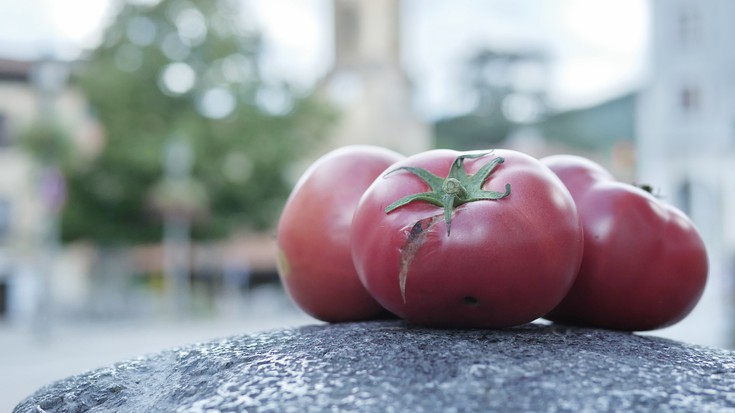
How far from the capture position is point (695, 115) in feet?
73.7

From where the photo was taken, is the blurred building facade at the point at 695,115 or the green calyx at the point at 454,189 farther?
Answer: the blurred building facade at the point at 695,115

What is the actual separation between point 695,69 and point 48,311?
1787 centimetres

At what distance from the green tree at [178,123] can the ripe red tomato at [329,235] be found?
17.6 meters

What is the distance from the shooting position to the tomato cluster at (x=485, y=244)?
1304 millimetres

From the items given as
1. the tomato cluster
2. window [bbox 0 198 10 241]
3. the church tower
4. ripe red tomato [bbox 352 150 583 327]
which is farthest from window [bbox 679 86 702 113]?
ripe red tomato [bbox 352 150 583 327]

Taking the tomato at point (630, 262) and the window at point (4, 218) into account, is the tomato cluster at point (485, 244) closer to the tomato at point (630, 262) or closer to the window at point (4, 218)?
the tomato at point (630, 262)

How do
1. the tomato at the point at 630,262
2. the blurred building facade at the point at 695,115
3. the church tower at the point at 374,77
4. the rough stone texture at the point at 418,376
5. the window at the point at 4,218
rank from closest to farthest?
the rough stone texture at the point at 418,376, the tomato at the point at 630,262, the blurred building facade at the point at 695,115, the window at the point at 4,218, the church tower at the point at 374,77

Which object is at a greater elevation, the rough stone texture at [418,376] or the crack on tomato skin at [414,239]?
the crack on tomato skin at [414,239]

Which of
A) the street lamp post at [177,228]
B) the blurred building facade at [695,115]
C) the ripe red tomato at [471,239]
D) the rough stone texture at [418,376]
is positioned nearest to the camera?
the rough stone texture at [418,376]

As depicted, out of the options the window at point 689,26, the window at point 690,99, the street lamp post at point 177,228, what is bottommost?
the street lamp post at point 177,228

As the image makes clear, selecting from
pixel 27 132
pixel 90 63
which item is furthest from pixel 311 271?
pixel 90 63

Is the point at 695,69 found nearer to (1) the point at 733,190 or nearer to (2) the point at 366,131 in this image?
(1) the point at 733,190

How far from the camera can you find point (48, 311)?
592 inches

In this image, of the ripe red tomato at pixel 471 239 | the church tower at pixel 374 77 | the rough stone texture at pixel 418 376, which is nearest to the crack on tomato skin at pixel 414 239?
the ripe red tomato at pixel 471 239
